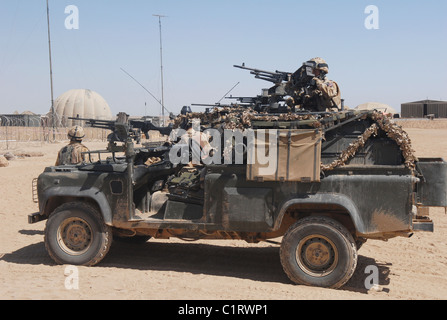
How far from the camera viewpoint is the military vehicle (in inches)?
249

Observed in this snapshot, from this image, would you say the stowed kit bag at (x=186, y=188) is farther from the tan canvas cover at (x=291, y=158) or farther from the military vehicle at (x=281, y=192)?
the tan canvas cover at (x=291, y=158)

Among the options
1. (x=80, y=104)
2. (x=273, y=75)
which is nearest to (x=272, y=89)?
(x=273, y=75)

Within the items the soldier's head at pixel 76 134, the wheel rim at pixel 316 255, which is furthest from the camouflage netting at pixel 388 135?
the soldier's head at pixel 76 134

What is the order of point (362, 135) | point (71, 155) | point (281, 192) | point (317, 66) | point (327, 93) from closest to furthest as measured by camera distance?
point (362, 135) → point (281, 192) → point (327, 93) → point (317, 66) → point (71, 155)

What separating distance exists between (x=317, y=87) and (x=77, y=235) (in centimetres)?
417

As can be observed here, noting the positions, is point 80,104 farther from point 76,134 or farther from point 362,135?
point 362,135

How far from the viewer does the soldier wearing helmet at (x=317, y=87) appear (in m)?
8.10

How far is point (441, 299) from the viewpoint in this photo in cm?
618

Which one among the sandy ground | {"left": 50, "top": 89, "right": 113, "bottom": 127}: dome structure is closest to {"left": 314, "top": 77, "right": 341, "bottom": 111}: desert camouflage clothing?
the sandy ground

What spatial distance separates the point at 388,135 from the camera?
6332 millimetres

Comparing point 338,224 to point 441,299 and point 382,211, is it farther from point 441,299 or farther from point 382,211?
point 441,299

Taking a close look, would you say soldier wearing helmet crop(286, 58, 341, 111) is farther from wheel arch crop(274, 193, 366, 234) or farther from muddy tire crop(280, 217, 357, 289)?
muddy tire crop(280, 217, 357, 289)

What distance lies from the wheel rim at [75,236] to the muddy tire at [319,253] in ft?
9.22

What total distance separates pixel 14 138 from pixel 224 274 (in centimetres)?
2820
